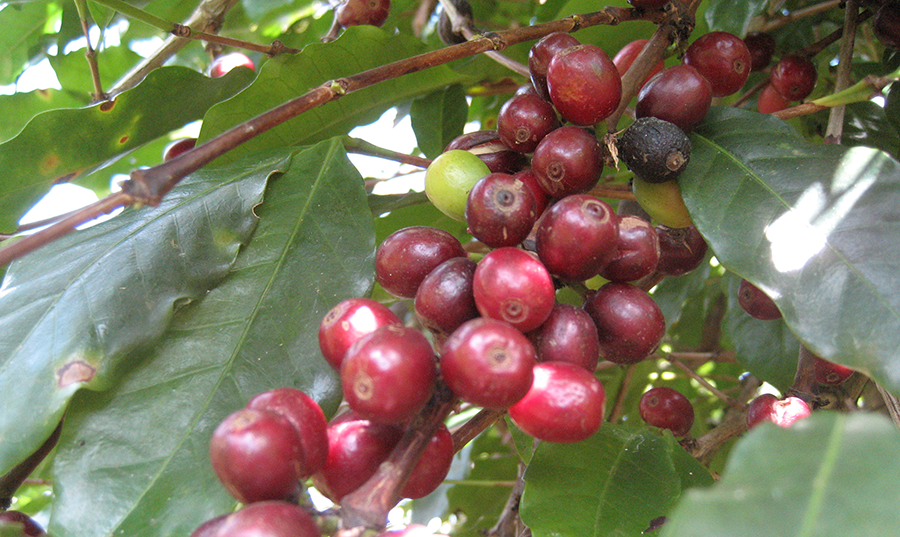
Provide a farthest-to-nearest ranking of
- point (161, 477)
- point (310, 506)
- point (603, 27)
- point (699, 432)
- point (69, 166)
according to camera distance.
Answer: point (699, 432), point (603, 27), point (69, 166), point (161, 477), point (310, 506)

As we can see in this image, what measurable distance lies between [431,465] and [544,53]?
740 millimetres

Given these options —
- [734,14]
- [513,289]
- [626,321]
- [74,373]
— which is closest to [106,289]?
[74,373]

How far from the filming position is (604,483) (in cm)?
102

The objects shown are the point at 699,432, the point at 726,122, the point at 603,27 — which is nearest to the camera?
the point at 726,122

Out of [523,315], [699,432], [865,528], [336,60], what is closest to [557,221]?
[523,315]

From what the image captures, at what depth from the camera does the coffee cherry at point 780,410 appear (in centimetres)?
112

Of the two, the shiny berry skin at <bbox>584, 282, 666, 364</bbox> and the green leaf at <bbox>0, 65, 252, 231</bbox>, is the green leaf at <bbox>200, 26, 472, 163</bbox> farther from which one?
the shiny berry skin at <bbox>584, 282, 666, 364</bbox>

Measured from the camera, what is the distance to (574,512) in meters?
0.99

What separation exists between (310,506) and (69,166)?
1115mm

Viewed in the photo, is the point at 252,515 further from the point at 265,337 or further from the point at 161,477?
the point at 265,337

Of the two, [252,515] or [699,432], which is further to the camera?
[699,432]

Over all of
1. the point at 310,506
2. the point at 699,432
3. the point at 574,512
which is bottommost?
the point at 699,432

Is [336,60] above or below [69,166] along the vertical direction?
above

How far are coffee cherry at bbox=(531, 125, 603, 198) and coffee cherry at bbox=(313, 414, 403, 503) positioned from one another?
452 mm
